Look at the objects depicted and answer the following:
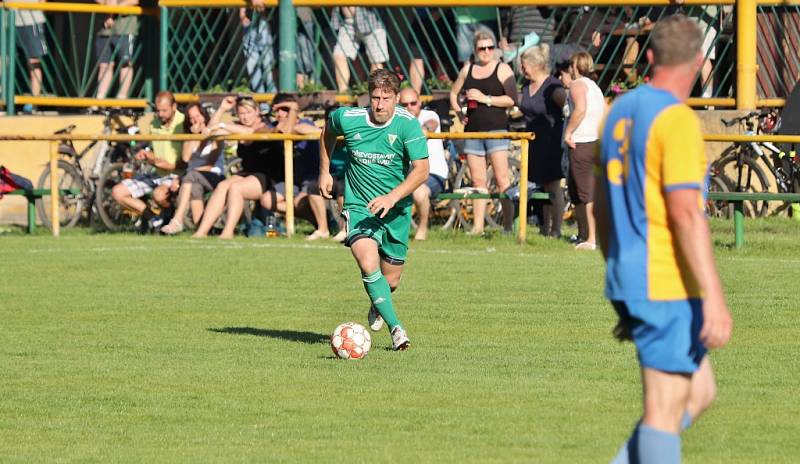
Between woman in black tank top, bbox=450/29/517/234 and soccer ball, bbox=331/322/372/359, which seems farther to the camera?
woman in black tank top, bbox=450/29/517/234

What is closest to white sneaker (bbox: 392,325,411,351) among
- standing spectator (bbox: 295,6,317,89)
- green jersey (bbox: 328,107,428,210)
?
green jersey (bbox: 328,107,428,210)

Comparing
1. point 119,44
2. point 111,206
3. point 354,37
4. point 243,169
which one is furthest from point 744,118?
point 119,44

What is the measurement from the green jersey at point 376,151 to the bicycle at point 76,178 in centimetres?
924

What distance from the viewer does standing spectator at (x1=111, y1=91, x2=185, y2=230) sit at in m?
18.6

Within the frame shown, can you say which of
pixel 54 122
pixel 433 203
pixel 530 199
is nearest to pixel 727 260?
pixel 530 199

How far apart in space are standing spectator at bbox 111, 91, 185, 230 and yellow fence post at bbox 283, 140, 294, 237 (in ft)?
5.46

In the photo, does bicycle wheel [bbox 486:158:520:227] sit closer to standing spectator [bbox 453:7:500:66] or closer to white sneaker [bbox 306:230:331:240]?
white sneaker [bbox 306:230:331:240]

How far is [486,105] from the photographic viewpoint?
17203mm

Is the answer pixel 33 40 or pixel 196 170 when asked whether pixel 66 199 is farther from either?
pixel 33 40

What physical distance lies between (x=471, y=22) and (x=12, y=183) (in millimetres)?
5771

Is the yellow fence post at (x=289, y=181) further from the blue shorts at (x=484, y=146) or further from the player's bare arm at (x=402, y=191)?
the player's bare arm at (x=402, y=191)

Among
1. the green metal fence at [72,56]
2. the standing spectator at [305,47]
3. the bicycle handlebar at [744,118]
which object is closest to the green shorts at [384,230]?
the bicycle handlebar at [744,118]

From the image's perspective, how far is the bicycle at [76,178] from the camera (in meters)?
19.7

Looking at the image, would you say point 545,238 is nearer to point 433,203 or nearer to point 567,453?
point 433,203
